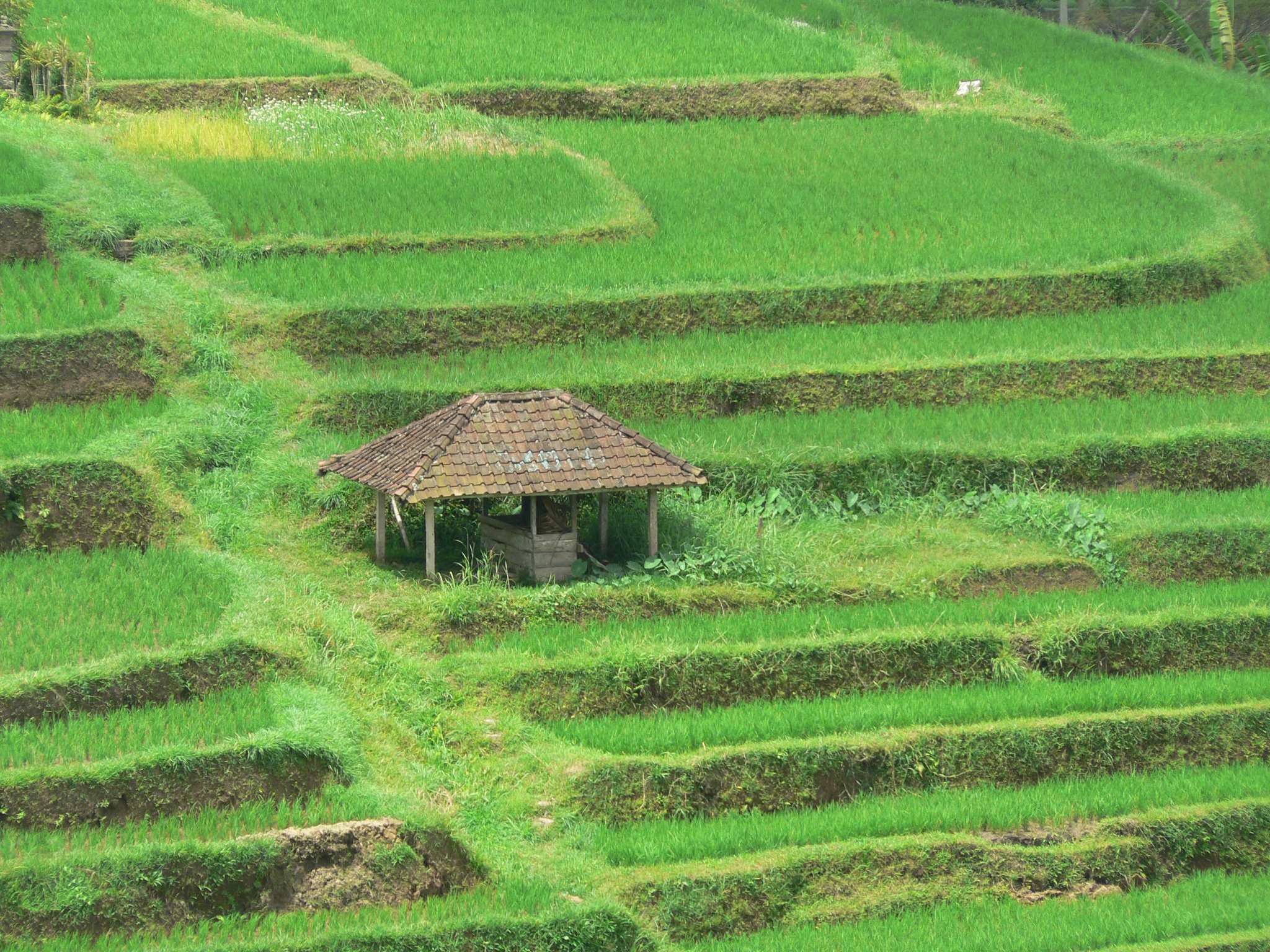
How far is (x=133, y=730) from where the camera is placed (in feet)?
Result: 27.2

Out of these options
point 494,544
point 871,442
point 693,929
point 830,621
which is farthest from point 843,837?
point 871,442

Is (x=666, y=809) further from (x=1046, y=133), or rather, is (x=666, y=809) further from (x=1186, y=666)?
(x=1046, y=133)

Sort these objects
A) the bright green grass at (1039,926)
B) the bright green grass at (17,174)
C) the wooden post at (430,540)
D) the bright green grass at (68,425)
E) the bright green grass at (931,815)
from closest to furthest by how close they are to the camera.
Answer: the bright green grass at (1039,926) → the bright green grass at (931,815) → the wooden post at (430,540) → the bright green grass at (68,425) → the bright green grass at (17,174)

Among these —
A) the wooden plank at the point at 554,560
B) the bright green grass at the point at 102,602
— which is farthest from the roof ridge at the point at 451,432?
the bright green grass at the point at 102,602

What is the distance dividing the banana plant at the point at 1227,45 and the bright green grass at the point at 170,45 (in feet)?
47.7

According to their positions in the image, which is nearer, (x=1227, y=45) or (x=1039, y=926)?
(x=1039, y=926)

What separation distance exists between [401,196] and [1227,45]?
16454 mm

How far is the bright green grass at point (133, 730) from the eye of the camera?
796 centimetres

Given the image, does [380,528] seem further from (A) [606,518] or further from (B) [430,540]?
(A) [606,518]

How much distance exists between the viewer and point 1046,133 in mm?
19234

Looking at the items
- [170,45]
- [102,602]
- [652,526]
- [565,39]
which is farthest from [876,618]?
[170,45]

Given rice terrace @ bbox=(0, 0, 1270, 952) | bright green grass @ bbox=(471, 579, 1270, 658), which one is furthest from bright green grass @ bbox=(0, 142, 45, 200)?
bright green grass @ bbox=(471, 579, 1270, 658)

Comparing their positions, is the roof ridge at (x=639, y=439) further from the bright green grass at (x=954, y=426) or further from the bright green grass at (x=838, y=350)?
the bright green grass at (x=838, y=350)

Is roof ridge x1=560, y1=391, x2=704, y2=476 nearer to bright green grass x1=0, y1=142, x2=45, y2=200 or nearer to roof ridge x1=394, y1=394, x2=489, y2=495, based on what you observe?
roof ridge x1=394, y1=394, x2=489, y2=495
